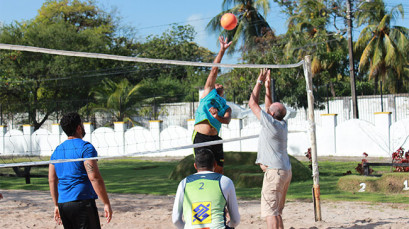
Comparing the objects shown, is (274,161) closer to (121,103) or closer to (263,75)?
(263,75)

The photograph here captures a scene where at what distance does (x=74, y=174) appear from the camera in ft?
13.4

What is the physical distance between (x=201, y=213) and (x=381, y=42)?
28.8 metres

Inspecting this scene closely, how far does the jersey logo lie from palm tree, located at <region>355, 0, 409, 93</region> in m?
27.7

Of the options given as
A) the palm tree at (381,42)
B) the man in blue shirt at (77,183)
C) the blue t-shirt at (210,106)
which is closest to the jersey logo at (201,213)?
the man in blue shirt at (77,183)

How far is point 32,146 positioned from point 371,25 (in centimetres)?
2202

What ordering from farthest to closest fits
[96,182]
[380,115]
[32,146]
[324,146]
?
[32,146]
[324,146]
[380,115]
[96,182]

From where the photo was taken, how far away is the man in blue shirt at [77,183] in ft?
13.1

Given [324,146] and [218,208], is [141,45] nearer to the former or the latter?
[324,146]

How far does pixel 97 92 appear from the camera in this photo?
1235 inches

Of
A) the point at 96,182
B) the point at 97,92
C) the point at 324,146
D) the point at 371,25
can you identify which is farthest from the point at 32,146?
the point at 96,182

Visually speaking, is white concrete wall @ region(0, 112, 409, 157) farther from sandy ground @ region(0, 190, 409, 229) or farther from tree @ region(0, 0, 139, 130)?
sandy ground @ region(0, 190, 409, 229)

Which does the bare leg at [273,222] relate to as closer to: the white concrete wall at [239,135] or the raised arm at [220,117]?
the raised arm at [220,117]

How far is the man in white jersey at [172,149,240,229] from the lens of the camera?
3449mm

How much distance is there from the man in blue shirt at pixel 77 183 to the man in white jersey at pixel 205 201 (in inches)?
33.4
